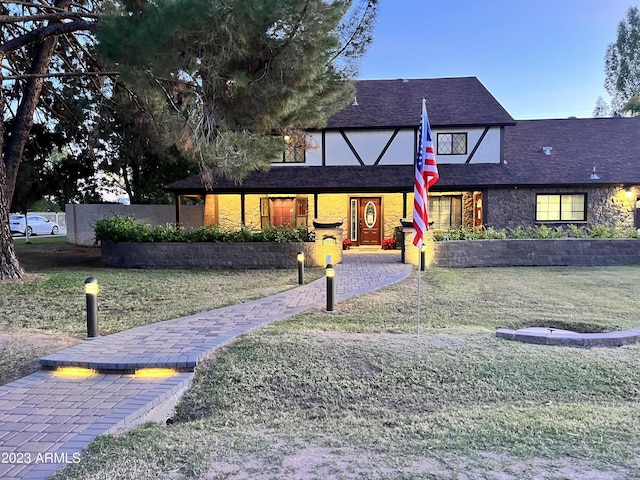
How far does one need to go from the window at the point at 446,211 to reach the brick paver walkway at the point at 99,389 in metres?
12.9

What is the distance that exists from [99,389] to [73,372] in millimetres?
711

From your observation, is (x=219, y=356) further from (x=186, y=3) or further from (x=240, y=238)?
(x=240, y=238)

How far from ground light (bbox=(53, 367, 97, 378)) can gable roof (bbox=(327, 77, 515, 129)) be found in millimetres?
14793

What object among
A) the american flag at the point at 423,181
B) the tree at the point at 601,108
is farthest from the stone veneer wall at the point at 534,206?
the tree at the point at 601,108

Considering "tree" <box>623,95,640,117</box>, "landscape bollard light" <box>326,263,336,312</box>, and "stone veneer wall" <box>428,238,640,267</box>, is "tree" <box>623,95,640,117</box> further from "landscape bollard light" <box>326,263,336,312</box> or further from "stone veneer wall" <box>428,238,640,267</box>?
"landscape bollard light" <box>326,263,336,312</box>

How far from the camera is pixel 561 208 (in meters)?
17.3

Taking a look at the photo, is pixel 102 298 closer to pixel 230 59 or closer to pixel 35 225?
pixel 230 59

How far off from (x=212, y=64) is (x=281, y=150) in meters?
3.61

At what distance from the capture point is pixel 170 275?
39.7ft

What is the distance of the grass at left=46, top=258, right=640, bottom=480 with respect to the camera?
279cm

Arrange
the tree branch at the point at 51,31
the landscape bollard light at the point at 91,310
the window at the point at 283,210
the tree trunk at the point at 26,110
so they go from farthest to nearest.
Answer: the window at the point at 283,210, the tree trunk at the point at 26,110, the tree branch at the point at 51,31, the landscape bollard light at the point at 91,310

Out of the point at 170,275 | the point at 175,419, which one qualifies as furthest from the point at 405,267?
the point at 175,419

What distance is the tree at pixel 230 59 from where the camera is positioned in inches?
286

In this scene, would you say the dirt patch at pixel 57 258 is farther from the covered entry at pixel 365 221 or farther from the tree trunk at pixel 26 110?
the covered entry at pixel 365 221
